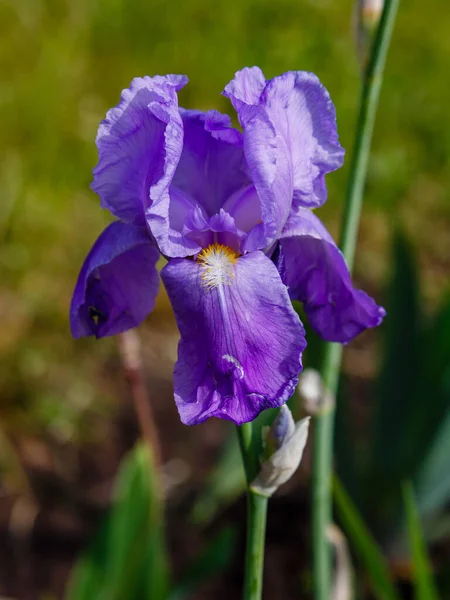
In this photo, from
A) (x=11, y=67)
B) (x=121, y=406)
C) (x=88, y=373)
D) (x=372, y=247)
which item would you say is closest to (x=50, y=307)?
(x=88, y=373)

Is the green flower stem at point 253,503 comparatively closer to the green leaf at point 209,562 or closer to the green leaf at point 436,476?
the green leaf at point 209,562

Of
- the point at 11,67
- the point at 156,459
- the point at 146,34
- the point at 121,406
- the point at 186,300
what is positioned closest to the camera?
the point at 186,300

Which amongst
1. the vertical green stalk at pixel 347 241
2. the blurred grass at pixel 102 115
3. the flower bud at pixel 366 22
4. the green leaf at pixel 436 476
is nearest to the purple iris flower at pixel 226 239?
the vertical green stalk at pixel 347 241

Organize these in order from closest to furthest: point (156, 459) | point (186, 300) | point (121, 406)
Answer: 1. point (186, 300)
2. point (156, 459)
3. point (121, 406)

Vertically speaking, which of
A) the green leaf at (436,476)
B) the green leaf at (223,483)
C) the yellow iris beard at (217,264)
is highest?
the yellow iris beard at (217,264)

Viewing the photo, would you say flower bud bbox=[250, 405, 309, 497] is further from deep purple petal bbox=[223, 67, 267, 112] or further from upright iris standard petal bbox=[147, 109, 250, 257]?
deep purple petal bbox=[223, 67, 267, 112]

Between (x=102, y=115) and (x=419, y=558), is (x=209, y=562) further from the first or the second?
(x=102, y=115)

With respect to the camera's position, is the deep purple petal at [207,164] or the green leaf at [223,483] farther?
the green leaf at [223,483]

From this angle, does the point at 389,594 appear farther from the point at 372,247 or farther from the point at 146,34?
the point at 146,34
